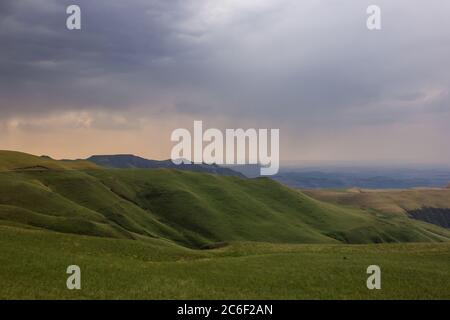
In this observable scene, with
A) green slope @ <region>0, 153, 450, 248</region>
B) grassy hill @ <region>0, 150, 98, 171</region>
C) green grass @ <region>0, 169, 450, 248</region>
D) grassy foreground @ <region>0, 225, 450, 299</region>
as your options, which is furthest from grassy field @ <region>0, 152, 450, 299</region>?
grassy hill @ <region>0, 150, 98, 171</region>

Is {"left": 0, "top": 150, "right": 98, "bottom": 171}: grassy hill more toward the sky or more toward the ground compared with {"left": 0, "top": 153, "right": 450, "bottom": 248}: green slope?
more toward the sky

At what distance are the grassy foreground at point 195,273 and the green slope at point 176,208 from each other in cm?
3681

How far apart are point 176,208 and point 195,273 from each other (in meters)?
124

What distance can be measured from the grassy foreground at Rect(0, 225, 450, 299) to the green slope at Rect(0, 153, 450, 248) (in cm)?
3681

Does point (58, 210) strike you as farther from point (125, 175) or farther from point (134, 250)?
point (125, 175)

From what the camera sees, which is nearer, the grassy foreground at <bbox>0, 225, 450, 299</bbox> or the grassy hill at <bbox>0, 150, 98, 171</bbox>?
the grassy foreground at <bbox>0, 225, 450, 299</bbox>

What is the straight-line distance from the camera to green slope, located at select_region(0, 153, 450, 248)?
114 meters

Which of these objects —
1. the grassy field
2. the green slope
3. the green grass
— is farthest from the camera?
the green slope

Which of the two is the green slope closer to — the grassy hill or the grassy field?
the grassy hill

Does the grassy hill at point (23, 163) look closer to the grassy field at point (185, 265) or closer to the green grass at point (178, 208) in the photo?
the green grass at point (178, 208)

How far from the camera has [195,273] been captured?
38.4 m

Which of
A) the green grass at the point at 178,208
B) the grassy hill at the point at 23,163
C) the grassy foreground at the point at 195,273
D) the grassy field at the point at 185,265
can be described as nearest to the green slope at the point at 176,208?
the green grass at the point at 178,208

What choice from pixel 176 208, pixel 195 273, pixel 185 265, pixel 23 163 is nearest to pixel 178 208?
pixel 176 208

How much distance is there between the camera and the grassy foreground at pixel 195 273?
31641 millimetres
